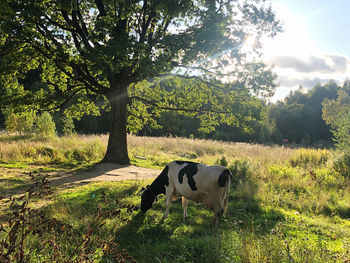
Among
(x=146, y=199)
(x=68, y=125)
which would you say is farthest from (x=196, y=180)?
(x=68, y=125)

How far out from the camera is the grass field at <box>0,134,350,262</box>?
350 centimetres

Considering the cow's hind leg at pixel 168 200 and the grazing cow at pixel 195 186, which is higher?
the grazing cow at pixel 195 186

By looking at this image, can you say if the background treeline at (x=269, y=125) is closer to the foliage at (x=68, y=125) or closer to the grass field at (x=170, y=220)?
the foliage at (x=68, y=125)

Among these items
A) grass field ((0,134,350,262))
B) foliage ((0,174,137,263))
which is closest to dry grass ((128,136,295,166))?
grass field ((0,134,350,262))

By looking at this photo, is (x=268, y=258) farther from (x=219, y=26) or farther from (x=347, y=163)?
(x=347, y=163)

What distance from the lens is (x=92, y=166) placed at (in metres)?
13.8

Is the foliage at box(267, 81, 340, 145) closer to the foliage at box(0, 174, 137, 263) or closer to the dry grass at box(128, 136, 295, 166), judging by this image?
the dry grass at box(128, 136, 295, 166)

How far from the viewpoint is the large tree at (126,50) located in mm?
11008

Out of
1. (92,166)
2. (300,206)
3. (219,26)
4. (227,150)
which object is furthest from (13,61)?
(227,150)

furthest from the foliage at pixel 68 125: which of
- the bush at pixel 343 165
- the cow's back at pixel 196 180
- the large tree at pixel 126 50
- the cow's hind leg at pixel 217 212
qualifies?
the cow's hind leg at pixel 217 212

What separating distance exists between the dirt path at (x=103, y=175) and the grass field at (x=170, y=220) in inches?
32.8

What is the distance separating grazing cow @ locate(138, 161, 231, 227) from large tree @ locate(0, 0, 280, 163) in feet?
18.3

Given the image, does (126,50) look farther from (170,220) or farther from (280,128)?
(280,128)

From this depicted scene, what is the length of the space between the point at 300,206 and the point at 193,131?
4718 centimetres
